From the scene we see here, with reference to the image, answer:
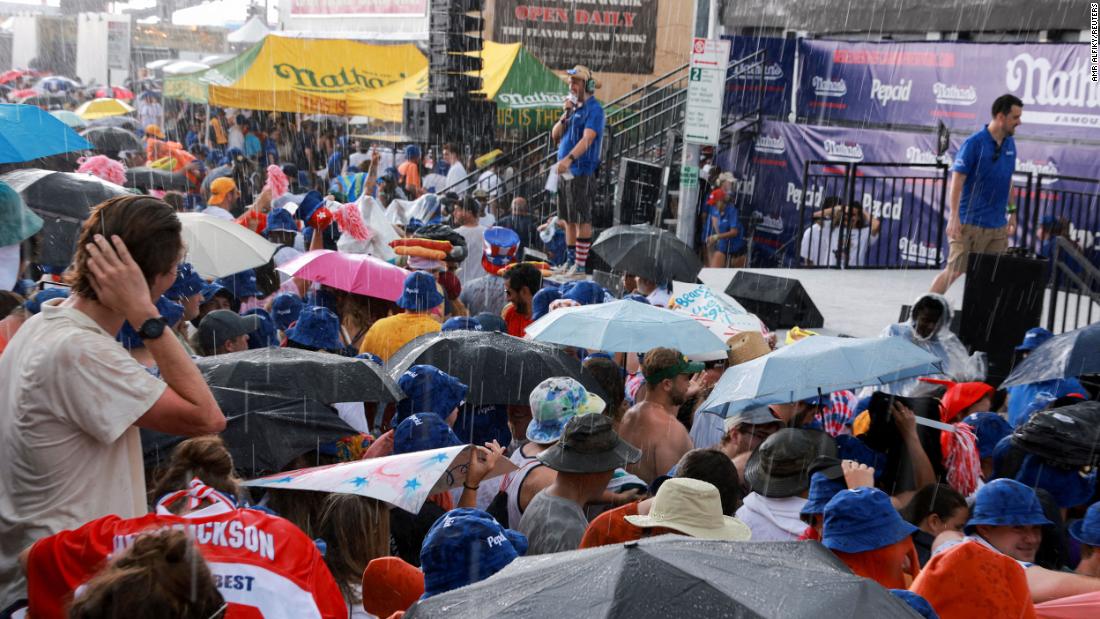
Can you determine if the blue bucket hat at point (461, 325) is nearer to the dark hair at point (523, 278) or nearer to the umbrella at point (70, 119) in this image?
the dark hair at point (523, 278)

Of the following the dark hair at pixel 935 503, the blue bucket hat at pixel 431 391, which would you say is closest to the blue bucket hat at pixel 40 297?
the blue bucket hat at pixel 431 391

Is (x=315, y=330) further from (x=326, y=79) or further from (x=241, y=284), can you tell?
(x=326, y=79)

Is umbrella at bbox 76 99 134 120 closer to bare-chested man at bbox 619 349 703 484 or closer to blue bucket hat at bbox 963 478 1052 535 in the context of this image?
bare-chested man at bbox 619 349 703 484

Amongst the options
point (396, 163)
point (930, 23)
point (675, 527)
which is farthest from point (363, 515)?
point (396, 163)

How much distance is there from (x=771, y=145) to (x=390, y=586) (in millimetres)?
17926

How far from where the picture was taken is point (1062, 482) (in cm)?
Answer: 526

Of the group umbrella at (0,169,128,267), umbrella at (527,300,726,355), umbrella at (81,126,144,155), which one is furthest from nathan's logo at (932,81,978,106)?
umbrella at (81,126,144,155)

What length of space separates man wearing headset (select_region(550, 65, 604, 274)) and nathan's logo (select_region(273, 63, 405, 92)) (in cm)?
976

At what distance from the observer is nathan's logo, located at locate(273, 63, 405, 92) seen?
21.9m

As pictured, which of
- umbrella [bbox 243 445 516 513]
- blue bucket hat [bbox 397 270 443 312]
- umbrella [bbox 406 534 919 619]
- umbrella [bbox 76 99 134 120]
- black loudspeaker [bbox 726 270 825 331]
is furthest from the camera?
umbrella [bbox 76 99 134 120]

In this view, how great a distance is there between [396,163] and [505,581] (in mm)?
19200

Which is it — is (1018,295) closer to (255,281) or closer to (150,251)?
(255,281)

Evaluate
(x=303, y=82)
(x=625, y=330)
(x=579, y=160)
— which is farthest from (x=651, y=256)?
(x=303, y=82)

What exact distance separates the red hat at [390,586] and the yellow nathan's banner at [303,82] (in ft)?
63.6
